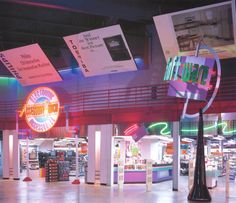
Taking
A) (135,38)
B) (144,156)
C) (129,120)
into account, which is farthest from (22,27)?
(144,156)

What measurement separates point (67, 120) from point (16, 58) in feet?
19.9

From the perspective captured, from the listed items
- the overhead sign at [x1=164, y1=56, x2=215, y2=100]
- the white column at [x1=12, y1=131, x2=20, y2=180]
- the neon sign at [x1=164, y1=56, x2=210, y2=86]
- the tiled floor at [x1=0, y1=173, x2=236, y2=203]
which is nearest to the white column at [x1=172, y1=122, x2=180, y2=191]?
the tiled floor at [x1=0, y1=173, x2=236, y2=203]

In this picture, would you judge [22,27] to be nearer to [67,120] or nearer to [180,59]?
[67,120]

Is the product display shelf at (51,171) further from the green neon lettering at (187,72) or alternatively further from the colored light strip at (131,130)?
the green neon lettering at (187,72)

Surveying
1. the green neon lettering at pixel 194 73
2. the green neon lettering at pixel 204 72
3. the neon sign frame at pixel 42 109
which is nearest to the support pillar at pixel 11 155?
the neon sign frame at pixel 42 109

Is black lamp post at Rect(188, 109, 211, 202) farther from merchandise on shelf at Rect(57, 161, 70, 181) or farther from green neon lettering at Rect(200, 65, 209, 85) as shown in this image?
merchandise on shelf at Rect(57, 161, 70, 181)

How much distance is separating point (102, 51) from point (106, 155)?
495 centimetres

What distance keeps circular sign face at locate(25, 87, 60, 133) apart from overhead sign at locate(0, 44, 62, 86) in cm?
247

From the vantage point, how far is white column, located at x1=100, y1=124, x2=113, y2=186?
67.5 feet

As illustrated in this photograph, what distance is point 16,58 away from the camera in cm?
2439

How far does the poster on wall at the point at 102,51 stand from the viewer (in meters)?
19.8

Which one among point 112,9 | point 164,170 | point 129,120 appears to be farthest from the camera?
point 164,170

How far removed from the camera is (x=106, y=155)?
20812mm

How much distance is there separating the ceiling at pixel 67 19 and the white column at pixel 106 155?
4.33 m
